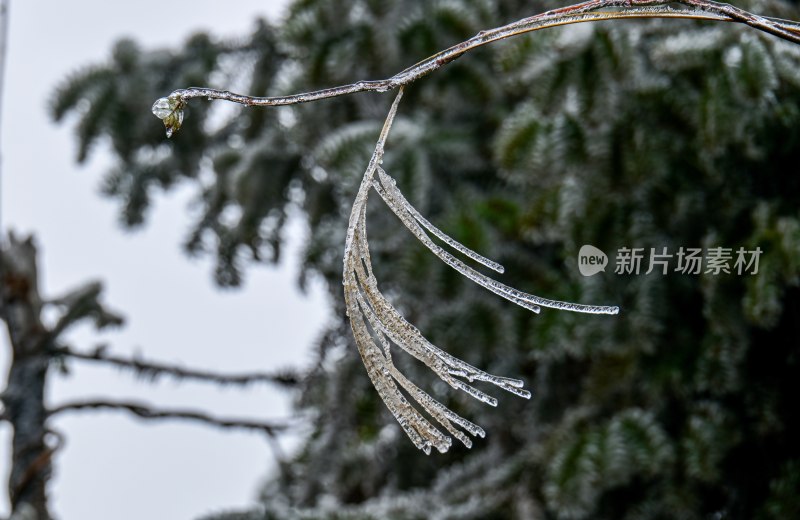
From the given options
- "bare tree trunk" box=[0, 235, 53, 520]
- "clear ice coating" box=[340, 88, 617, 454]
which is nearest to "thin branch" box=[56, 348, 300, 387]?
"bare tree trunk" box=[0, 235, 53, 520]

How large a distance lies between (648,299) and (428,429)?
27.6 inches

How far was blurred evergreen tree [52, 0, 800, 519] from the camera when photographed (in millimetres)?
1096

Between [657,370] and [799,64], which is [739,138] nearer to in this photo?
[799,64]

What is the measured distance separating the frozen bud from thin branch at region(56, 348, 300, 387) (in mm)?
1063

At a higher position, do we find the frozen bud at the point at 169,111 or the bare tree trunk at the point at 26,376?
the bare tree trunk at the point at 26,376

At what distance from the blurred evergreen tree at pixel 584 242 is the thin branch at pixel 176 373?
0.16m

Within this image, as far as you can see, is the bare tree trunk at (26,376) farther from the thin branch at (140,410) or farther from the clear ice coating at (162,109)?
the clear ice coating at (162,109)

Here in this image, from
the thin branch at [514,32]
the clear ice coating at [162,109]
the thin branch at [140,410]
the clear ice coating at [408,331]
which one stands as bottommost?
the clear ice coating at [408,331]

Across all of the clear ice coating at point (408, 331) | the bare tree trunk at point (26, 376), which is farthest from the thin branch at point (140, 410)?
the clear ice coating at point (408, 331)

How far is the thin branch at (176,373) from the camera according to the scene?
4.92 feet

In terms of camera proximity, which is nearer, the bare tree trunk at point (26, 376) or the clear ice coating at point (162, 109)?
the clear ice coating at point (162, 109)

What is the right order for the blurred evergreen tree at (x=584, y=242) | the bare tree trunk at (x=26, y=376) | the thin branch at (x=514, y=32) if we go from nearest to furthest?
the thin branch at (x=514, y=32) → the blurred evergreen tree at (x=584, y=242) → the bare tree trunk at (x=26, y=376)

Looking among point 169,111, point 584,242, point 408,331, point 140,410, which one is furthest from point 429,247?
point 140,410

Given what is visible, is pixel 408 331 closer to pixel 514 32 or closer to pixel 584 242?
pixel 514 32
